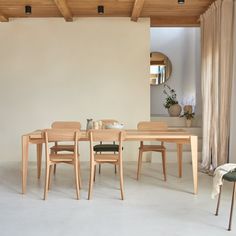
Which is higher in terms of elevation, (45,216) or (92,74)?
(92,74)

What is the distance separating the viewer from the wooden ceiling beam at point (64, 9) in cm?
529

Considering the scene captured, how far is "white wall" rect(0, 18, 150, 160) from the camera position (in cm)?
641

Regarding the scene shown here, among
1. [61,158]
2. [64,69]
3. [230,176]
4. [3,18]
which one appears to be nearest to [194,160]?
[230,176]

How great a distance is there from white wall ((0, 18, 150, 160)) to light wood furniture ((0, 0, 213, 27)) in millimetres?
217

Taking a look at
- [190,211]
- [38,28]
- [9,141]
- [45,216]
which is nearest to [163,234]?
[190,211]

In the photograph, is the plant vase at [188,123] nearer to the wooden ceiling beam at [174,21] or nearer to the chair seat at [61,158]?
the wooden ceiling beam at [174,21]

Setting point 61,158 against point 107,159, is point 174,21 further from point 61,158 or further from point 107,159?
point 61,158

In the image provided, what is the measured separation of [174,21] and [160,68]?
1850 mm

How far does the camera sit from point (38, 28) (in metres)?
6.42

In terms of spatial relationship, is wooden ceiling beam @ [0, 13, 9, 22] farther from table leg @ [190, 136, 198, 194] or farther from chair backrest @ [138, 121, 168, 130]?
table leg @ [190, 136, 198, 194]

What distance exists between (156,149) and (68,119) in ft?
7.10

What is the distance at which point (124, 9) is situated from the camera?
6016 mm

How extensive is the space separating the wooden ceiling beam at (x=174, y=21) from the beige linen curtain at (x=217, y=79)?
62cm

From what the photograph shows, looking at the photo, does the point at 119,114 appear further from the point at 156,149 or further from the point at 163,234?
the point at 163,234
